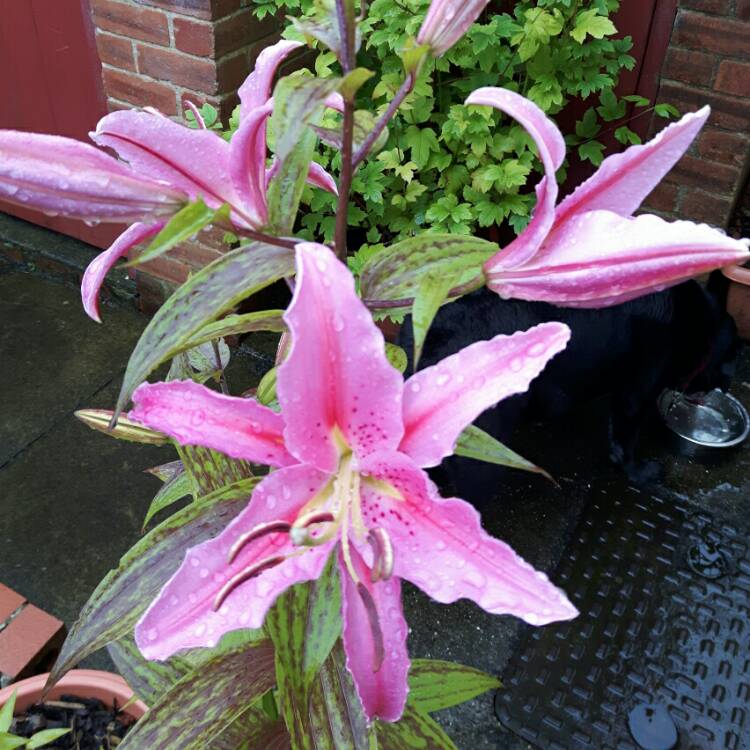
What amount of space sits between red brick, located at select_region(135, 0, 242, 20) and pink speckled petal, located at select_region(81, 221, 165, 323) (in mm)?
1750

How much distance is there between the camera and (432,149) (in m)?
2.36

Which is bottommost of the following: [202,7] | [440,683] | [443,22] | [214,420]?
[440,683]

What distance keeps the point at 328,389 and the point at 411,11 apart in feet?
6.06

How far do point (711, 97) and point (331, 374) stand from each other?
2549 millimetres

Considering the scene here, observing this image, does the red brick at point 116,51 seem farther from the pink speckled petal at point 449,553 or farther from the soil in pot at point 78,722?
the pink speckled petal at point 449,553

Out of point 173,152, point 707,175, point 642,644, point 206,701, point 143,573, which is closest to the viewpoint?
point 173,152

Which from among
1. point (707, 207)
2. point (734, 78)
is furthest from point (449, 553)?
point (707, 207)

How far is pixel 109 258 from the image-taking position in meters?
0.77

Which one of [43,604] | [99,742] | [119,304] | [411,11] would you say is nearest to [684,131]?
[99,742]

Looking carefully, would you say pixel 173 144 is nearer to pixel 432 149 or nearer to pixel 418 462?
pixel 418 462

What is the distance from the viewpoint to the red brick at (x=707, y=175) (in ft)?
9.00

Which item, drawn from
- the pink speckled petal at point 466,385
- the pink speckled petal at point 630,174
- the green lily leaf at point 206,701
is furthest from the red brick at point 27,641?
the pink speckled petal at point 630,174

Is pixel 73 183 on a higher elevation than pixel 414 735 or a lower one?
higher

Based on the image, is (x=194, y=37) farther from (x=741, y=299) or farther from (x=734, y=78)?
(x=741, y=299)
